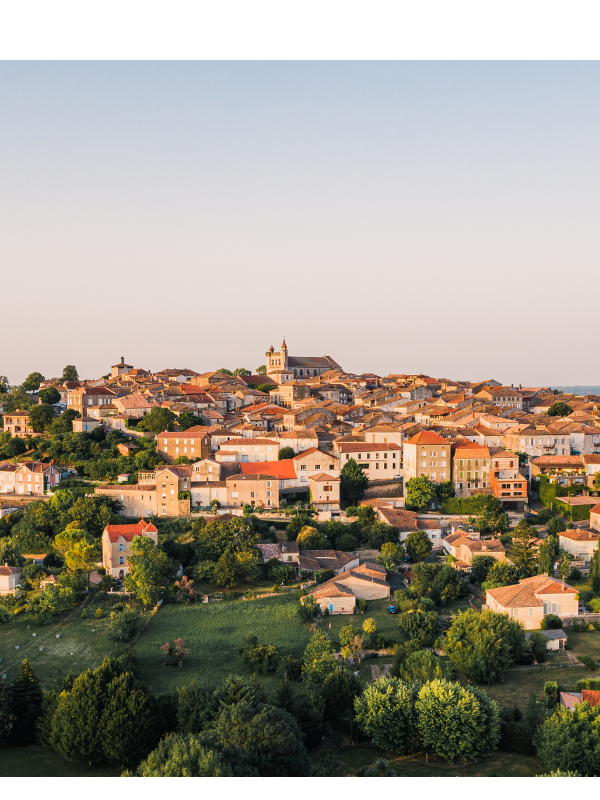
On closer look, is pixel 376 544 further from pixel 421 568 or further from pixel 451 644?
pixel 451 644

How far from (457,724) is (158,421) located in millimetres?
29903

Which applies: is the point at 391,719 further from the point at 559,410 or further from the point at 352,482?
the point at 559,410

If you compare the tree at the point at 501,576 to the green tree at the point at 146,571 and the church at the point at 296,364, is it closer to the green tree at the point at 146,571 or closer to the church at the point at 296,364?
Answer: the green tree at the point at 146,571

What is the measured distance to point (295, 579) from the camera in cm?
2717

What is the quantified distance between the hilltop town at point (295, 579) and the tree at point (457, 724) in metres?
0.07

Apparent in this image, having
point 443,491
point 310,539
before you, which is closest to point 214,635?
point 310,539

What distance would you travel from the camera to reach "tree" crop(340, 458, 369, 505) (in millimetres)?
34344

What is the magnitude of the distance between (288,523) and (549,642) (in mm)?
13335

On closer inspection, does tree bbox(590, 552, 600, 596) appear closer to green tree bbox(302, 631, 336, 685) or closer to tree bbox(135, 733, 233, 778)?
green tree bbox(302, 631, 336, 685)

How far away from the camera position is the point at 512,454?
35.9 meters

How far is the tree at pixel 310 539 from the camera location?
96.4 feet

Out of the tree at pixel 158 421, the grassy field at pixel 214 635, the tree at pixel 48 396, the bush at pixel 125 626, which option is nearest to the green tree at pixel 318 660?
the grassy field at pixel 214 635
